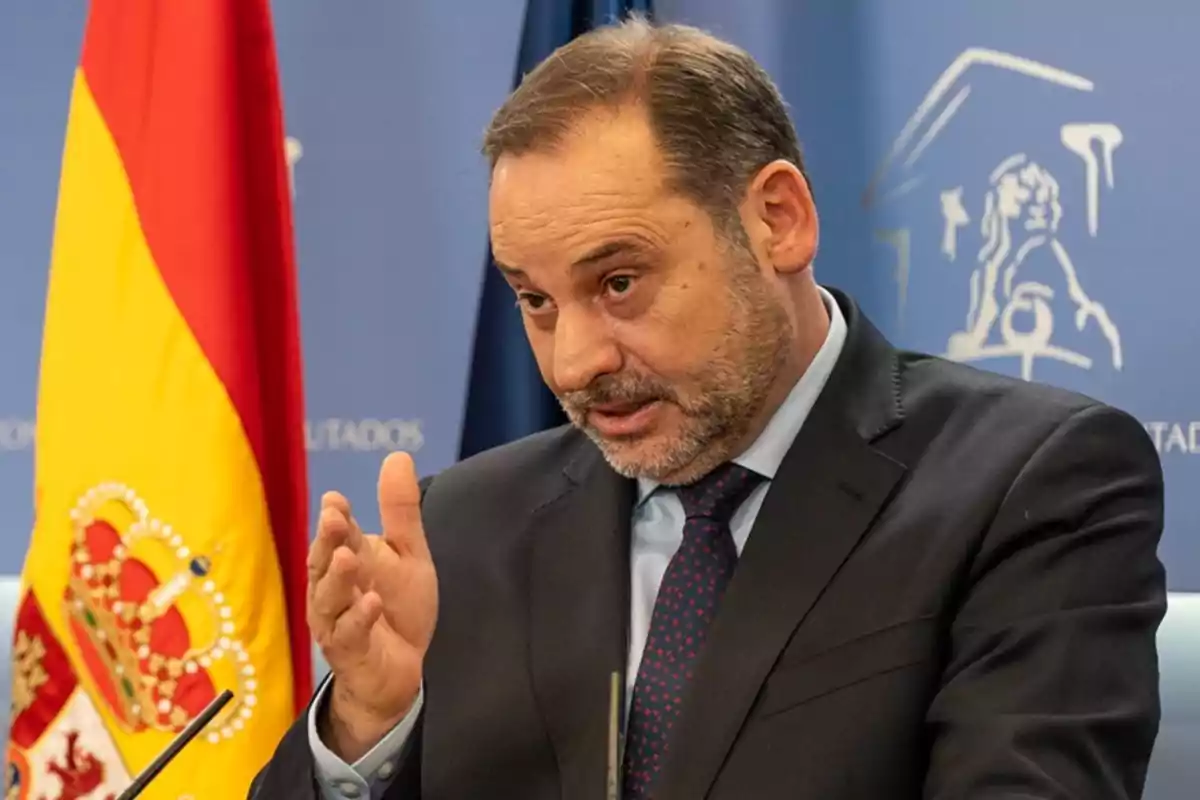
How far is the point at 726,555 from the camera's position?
4.81 feet

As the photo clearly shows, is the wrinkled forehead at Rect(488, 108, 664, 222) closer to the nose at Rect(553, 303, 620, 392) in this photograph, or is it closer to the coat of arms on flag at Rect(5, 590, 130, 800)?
the nose at Rect(553, 303, 620, 392)

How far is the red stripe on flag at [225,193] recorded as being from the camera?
2061 millimetres

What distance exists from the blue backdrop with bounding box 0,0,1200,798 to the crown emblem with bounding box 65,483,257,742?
60cm

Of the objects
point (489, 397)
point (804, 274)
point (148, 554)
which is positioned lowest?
point (148, 554)

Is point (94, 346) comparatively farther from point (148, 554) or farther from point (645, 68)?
point (645, 68)

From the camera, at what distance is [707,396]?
4.75 feet

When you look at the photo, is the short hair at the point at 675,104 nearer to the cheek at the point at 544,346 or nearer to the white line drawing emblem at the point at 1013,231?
the cheek at the point at 544,346

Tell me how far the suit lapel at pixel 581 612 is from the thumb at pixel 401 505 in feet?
0.72

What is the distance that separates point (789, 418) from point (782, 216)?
22 centimetres

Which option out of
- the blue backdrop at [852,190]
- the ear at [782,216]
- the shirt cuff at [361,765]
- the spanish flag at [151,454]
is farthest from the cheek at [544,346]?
the blue backdrop at [852,190]

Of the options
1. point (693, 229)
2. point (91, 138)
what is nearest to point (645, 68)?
point (693, 229)

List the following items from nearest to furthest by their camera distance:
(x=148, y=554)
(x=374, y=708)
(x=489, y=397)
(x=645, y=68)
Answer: (x=374, y=708) → (x=645, y=68) → (x=148, y=554) → (x=489, y=397)

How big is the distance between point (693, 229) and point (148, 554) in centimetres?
103

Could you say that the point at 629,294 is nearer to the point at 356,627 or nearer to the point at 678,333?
the point at 678,333
